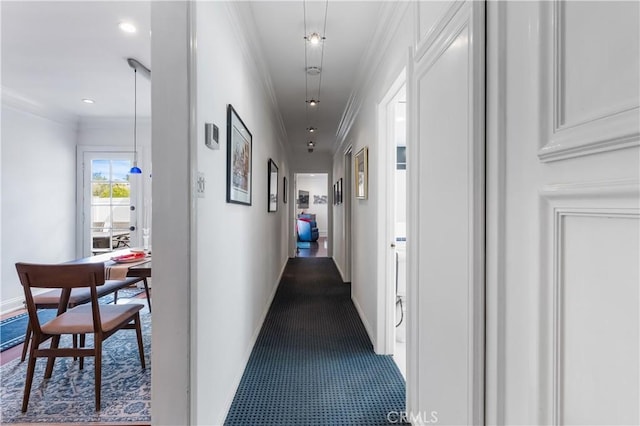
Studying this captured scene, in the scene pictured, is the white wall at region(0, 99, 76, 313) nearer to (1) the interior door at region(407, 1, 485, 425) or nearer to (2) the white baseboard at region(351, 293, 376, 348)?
(2) the white baseboard at region(351, 293, 376, 348)

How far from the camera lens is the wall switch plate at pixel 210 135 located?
1359 mm

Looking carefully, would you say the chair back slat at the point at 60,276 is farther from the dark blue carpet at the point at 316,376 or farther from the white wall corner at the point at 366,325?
the white wall corner at the point at 366,325

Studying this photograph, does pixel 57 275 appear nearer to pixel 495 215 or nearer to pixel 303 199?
pixel 495 215

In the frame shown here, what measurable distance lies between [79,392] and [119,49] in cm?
267

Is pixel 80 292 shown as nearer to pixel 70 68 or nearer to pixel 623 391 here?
pixel 70 68

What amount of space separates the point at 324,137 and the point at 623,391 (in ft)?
18.1

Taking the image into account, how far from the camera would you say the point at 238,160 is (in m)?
1.96

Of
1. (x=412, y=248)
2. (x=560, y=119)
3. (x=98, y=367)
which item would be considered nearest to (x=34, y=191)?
(x=98, y=367)

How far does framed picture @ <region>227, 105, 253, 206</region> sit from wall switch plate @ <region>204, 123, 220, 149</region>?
28 centimetres

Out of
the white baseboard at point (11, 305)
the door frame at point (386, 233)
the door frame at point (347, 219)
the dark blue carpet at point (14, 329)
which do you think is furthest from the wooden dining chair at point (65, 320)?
the door frame at point (347, 219)

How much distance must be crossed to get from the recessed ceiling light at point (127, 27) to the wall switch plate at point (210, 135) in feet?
5.08

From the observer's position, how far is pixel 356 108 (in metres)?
3.60

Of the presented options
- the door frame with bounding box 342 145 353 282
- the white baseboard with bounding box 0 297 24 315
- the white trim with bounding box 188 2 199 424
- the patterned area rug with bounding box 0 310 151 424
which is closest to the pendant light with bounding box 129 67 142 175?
the white baseboard with bounding box 0 297 24 315

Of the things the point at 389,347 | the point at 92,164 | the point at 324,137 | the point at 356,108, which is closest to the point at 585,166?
the point at 389,347
